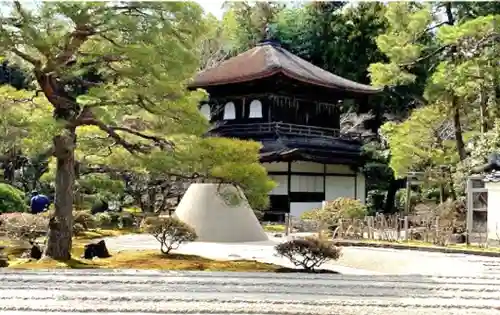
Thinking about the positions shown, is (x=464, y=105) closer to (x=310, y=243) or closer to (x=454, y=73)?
(x=454, y=73)

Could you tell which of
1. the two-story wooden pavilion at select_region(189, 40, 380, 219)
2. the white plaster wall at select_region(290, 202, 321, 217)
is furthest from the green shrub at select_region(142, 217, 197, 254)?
the white plaster wall at select_region(290, 202, 321, 217)

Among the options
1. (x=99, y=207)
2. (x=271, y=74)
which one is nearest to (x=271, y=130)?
(x=271, y=74)

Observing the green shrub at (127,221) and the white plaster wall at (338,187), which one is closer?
the green shrub at (127,221)

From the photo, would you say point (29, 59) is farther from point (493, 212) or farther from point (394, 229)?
point (493, 212)

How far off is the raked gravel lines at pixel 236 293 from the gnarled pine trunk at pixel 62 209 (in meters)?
1.90

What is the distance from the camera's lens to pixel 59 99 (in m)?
11.0

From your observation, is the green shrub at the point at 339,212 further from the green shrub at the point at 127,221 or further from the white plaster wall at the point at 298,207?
the green shrub at the point at 127,221

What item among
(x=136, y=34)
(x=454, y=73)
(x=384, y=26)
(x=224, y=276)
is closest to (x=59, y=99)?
(x=136, y=34)

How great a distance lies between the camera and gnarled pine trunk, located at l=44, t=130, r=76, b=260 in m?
11.1

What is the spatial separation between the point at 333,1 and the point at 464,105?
18875mm

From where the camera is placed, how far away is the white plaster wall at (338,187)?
26250 millimetres

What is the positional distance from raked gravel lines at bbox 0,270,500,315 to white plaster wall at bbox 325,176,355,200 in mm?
16825

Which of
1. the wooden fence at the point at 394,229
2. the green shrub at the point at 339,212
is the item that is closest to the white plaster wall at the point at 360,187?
the green shrub at the point at 339,212

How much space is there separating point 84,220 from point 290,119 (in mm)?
10223
